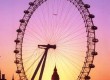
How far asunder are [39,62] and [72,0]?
798cm

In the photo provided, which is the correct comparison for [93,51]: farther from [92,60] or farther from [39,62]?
[39,62]

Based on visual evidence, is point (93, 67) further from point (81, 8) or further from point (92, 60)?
point (81, 8)

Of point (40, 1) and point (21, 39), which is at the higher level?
point (40, 1)

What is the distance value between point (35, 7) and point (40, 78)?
26.7 ft

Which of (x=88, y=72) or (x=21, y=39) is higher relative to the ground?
(x=21, y=39)

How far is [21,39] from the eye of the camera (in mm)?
52969

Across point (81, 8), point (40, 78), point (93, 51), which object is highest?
point (81, 8)

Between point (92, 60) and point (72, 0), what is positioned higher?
point (72, 0)

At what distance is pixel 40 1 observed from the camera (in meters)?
51.5

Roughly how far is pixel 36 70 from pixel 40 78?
41.6 inches

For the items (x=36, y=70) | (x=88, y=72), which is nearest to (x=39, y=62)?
(x=36, y=70)

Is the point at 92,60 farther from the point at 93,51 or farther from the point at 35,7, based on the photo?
the point at 35,7

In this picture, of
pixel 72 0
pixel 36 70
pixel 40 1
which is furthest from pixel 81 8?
pixel 36 70

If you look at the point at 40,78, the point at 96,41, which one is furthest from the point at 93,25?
the point at 40,78
